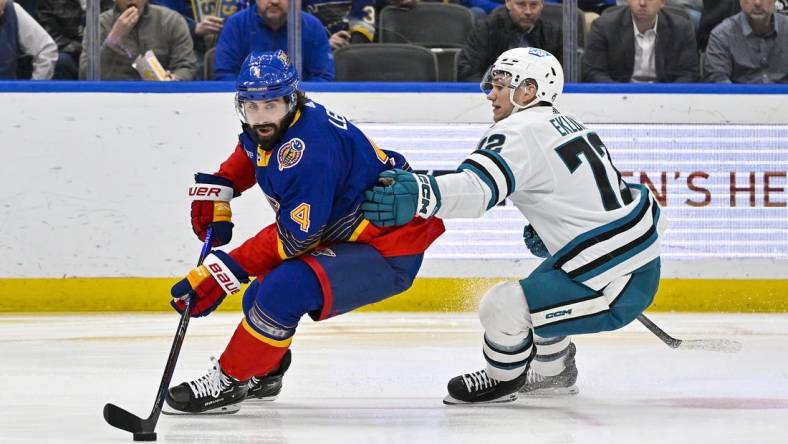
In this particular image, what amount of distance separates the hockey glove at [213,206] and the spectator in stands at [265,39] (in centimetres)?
236

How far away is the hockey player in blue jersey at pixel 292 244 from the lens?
10.2 feet

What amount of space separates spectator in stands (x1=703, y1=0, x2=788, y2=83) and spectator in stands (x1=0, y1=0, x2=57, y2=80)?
111 inches

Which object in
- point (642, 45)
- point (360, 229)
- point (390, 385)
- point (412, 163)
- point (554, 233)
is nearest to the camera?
point (360, 229)

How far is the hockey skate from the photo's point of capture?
365 cm

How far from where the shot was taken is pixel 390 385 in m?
3.75

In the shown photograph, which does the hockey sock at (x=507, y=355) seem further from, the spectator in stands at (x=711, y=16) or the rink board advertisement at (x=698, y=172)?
the spectator in stands at (x=711, y=16)

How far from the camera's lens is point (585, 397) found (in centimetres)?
358

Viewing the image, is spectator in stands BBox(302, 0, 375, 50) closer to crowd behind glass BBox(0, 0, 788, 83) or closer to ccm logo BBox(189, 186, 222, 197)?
crowd behind glass BBox(0, 0, 788, 83)

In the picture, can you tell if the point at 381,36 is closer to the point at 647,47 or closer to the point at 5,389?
the point at 647,47

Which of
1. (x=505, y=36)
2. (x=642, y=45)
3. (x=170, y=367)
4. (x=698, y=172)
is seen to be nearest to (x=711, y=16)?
(x=642, y=45)

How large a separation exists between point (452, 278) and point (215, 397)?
2.60 meters

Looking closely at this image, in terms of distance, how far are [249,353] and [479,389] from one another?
64 cm

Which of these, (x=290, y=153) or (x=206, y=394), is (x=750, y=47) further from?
(x=206, y=394)

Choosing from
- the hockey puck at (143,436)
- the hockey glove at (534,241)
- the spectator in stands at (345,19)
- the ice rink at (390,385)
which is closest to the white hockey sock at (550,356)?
the ice rink at (390,385)
